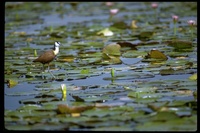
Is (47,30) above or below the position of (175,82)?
above

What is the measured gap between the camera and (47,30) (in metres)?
11.2

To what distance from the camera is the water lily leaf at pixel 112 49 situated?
7.43 meters

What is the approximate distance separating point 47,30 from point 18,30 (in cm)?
99

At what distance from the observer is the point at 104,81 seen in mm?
5613

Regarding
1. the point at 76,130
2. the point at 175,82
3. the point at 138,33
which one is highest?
the point at 138,33

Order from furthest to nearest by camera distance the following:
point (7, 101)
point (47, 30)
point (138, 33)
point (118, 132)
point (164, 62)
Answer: point (47, 30), point (138, 33), point (164, 62), point (7, 101), point (118, 132)

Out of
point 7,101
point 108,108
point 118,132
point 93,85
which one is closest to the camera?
point 118,132

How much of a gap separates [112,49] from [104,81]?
1.95 m

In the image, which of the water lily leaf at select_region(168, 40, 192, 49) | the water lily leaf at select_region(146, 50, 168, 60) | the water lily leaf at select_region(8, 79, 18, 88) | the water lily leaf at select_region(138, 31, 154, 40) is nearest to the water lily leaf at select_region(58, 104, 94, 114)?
the water lily leaf at select_region(8, 79, 18, 88)

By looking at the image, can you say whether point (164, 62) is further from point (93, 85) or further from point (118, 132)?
Answer: point (118, 132)

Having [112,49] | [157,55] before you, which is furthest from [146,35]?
[157,55]

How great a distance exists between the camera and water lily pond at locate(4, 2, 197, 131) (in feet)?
13.0

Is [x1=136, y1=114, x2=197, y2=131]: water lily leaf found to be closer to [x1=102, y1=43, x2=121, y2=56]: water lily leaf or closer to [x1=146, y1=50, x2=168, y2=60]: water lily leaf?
[x1=146, y1=50, x2=168, y2=60]: water lily leaf

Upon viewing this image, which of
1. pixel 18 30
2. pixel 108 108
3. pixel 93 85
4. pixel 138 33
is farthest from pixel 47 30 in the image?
pixel 108 108
